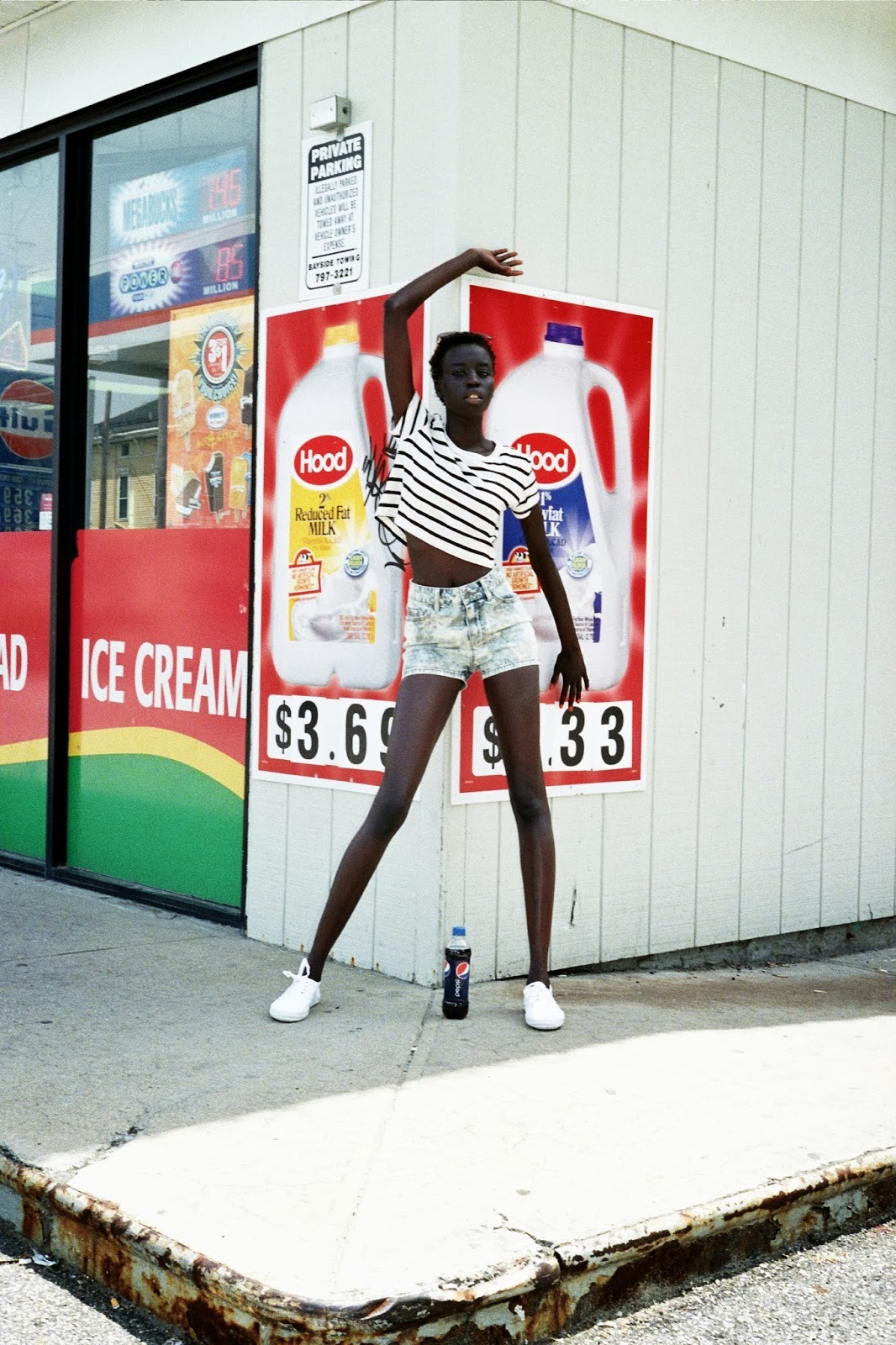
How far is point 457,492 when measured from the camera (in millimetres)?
4738

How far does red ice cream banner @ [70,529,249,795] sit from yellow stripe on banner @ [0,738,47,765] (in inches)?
10.7

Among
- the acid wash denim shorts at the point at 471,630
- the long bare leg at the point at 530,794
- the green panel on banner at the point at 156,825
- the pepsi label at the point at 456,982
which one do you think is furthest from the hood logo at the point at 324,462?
the pepsi label at the point at 456,982

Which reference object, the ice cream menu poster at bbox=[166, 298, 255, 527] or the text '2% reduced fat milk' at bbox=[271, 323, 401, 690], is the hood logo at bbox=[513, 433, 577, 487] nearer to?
the text '2% reduced fat milk' at bbox=[271, 323, 401, 690]

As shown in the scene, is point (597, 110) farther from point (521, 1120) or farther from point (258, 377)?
point (521, 1120)

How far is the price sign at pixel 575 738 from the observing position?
522 centimetres

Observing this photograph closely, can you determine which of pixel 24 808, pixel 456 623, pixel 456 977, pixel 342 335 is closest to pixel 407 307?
pixel 342 335

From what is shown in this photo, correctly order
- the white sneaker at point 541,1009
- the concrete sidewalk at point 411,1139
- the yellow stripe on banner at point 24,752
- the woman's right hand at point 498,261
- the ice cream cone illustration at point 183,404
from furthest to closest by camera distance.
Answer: the yellow stripe on banner at point 24,752 < the ice cream cone illustration at point 183,404 < the woman's right hand at point 498,261 < the white sneaker at point 541,1009 < the concrete sidewalk at point 411,1139

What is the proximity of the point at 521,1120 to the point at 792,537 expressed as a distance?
10.3 feet

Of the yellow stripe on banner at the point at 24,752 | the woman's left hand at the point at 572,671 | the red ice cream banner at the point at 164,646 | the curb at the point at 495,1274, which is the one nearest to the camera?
the curb at the point at 495,1274

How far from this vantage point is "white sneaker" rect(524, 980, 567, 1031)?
4633mm

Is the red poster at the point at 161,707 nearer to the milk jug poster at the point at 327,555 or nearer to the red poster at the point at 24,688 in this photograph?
the red poster at the point at 24,688

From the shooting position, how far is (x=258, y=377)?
229 inches

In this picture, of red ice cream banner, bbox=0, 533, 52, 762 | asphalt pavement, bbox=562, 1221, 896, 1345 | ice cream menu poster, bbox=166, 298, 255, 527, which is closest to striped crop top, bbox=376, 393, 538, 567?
ice cream menu poster, bbox=166, 298, 255, 527

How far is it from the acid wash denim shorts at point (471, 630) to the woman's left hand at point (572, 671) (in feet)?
0.87
